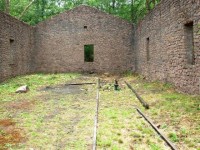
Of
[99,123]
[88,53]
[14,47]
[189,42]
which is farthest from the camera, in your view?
[88,53]

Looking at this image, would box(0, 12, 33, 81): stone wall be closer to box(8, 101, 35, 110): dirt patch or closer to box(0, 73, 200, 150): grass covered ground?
box(0, 73, 200, 150): grass covered ground

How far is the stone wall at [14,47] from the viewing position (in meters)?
18.6

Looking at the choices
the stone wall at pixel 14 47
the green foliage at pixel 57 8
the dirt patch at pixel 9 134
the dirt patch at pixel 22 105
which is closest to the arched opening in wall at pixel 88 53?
the stone wall at pixel 14 47

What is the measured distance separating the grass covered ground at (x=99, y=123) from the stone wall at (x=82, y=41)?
1338 centimetres

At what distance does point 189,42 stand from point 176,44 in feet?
3.55

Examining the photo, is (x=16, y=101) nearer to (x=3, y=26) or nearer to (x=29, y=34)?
(x=3, y=26)

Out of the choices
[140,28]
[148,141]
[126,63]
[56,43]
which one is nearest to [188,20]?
[148,141]

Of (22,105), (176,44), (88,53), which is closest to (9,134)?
(22,105)

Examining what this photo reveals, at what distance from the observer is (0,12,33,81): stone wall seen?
18.6m

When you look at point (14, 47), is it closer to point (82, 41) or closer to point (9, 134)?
point (82, 41)

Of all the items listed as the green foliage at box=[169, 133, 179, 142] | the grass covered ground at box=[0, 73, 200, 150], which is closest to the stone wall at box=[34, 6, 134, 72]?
the grass covered ground at box=[0, 73, 200, 150]

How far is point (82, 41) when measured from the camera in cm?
2630

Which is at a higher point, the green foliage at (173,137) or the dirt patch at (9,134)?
the dirt patch at (9,134)

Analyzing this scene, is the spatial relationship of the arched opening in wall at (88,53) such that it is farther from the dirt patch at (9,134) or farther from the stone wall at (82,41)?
the dirt patch at (9,134)
